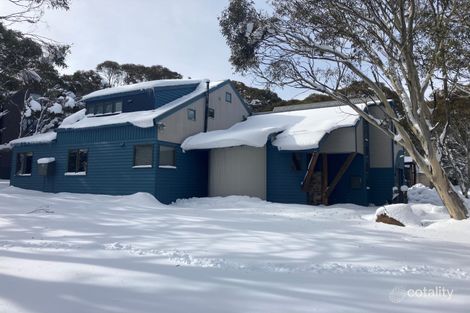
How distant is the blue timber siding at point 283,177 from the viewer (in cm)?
1505

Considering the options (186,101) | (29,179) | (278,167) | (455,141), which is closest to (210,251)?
(278,167)

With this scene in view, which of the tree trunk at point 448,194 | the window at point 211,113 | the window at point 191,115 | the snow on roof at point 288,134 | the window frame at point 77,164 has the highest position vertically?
the window at point 211,113

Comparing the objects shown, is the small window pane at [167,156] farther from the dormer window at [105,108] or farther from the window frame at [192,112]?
the dormer window at [105,108]

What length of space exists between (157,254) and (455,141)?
23.4 metres

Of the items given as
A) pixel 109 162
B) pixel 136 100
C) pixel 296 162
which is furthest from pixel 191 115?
pixel 296 162

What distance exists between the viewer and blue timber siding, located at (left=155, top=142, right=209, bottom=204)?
15672 mm

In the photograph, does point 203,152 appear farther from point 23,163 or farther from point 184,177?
point 23,163

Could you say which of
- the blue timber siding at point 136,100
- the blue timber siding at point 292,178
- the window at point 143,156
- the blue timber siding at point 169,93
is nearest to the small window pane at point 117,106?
the blue timber siding at point 136,100

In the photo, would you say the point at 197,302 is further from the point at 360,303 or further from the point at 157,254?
the point at 157,254

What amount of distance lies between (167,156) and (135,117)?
2.30 m

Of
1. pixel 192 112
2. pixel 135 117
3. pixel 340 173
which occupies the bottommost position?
pixel 340 173

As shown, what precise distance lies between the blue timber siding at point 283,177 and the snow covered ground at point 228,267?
239 inches

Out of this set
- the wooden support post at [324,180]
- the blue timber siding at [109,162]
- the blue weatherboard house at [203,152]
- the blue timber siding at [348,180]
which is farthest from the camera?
the blue timber siding at [348,180]

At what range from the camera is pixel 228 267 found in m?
4.92
